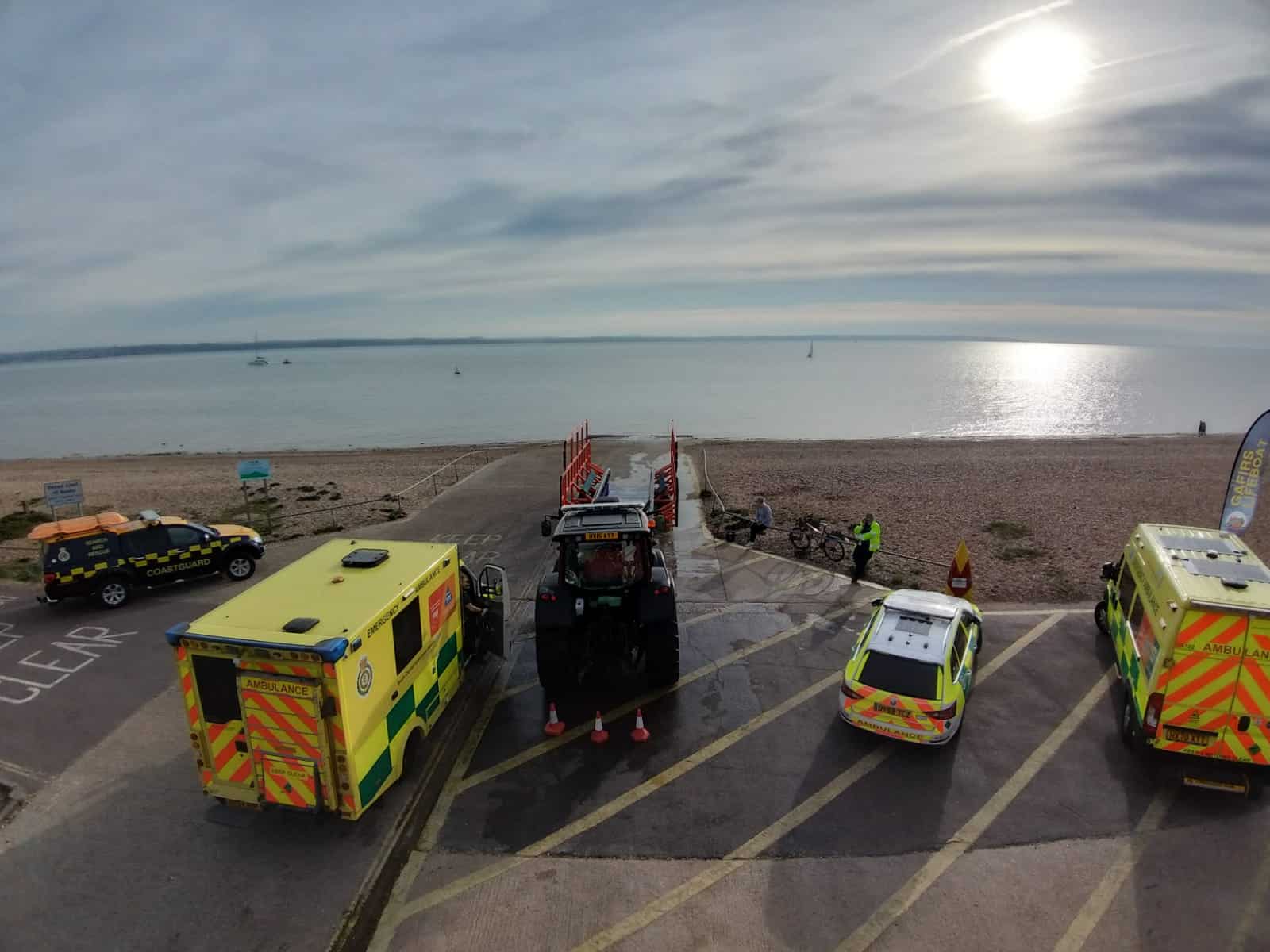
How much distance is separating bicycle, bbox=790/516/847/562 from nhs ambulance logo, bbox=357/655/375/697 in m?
11.9

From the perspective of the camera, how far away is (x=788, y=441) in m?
48.2

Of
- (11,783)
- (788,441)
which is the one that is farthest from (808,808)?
(788,441)

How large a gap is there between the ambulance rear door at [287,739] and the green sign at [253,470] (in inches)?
584

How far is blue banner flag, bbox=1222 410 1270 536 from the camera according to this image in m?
13.8

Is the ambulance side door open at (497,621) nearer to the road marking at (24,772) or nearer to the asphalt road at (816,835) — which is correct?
the asphalt road at (816,835)

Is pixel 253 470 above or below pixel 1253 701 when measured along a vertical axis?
above

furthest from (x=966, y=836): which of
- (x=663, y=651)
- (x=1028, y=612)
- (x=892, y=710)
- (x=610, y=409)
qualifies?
(x=610, y=409)

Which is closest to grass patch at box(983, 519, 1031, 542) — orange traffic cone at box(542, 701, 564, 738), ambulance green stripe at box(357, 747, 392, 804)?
orange traffic cone at box(542, 701, 564, 738)

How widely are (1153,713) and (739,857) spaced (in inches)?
210

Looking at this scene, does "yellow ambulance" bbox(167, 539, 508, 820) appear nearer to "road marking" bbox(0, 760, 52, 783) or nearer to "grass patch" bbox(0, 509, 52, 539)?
"road marking" bbox(0, 760, 52, 783)

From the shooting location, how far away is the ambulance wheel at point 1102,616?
1212cm

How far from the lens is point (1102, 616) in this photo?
1229cm

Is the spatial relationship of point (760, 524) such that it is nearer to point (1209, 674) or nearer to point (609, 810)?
point (1209, 674)

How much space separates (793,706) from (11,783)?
10121 mm
